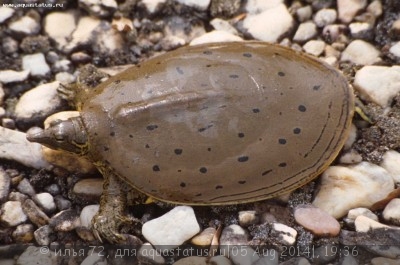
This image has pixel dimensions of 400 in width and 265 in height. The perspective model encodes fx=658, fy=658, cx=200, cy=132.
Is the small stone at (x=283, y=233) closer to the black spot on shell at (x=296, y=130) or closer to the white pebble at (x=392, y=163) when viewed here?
the black spot on shell at (x=296, y=130)

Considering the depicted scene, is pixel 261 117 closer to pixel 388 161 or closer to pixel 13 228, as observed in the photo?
pixel 388 161

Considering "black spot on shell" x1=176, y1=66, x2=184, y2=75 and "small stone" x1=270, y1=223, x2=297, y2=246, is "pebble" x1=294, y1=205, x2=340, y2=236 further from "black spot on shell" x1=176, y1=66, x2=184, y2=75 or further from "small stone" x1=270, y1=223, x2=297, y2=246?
"black spot on shell" x1=176, y1=66, x2=184, y2=75

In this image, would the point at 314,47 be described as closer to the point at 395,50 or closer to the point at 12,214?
the point at 395,50

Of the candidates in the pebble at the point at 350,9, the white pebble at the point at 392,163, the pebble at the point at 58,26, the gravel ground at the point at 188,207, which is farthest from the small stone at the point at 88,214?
the pebble at the point at 350,9

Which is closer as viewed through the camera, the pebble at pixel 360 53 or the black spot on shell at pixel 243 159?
the black spot on shell at pixel 243 159

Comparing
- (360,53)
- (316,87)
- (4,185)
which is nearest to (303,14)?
(360,53)

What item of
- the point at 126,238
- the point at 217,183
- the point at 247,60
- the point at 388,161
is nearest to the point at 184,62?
the point at 247,60

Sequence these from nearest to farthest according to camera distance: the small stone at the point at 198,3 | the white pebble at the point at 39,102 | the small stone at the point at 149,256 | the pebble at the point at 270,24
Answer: the small stone at the point at 149,256 < the white pebble at the point at 39,102 < the pebble at the point at 270,24 < the small stone at the point at 198,3
